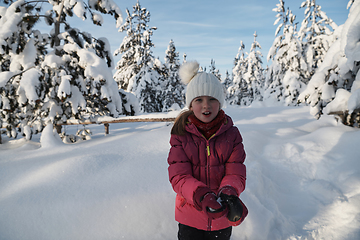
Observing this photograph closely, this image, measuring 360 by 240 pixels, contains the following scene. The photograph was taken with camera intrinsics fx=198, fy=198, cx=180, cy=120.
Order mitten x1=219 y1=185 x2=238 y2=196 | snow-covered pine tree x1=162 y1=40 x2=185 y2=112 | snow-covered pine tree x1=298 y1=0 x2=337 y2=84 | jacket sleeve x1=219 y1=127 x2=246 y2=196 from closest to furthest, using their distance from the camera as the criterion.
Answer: mitten x1=219 y1=185 x2=238 y2=196
jacket sleeve x1=219 y1=127 x2=246 y2=196
snow-covered pine tree x1=298 y1=0 x2=337 y2=84
snow-covered pine tree x1=162 y1=40 x2=185 y2=112

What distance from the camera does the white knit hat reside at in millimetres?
1761

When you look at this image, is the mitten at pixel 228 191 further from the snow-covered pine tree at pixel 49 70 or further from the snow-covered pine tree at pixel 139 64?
the snow-covered pine tree at pixel 139 64

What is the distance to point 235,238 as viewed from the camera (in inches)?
101

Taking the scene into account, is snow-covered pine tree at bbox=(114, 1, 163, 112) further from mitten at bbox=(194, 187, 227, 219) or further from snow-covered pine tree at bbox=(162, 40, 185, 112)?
mitten at bbox=(194, 187, 227, 219)

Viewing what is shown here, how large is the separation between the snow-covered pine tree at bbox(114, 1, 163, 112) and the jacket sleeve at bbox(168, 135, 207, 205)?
16707 mm

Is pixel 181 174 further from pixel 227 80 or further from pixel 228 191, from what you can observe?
pixel 227 80

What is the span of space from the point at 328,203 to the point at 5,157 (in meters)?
6.32

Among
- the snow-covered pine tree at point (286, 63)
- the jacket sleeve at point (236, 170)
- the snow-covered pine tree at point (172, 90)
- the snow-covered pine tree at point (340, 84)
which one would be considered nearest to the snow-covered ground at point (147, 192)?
the snow-covered pine tree at point (340, 84)

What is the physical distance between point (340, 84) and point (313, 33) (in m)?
16.2

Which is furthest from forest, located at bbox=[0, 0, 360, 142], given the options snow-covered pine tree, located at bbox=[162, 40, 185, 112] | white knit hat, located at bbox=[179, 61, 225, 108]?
snow-covered pine tree, located at bbox=[162, 40, 185, 112]

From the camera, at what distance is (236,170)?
168cm

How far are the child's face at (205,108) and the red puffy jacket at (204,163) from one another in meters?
0.12

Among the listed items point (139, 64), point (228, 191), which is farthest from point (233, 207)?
point (139, 64)

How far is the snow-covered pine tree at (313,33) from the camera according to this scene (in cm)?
1591
